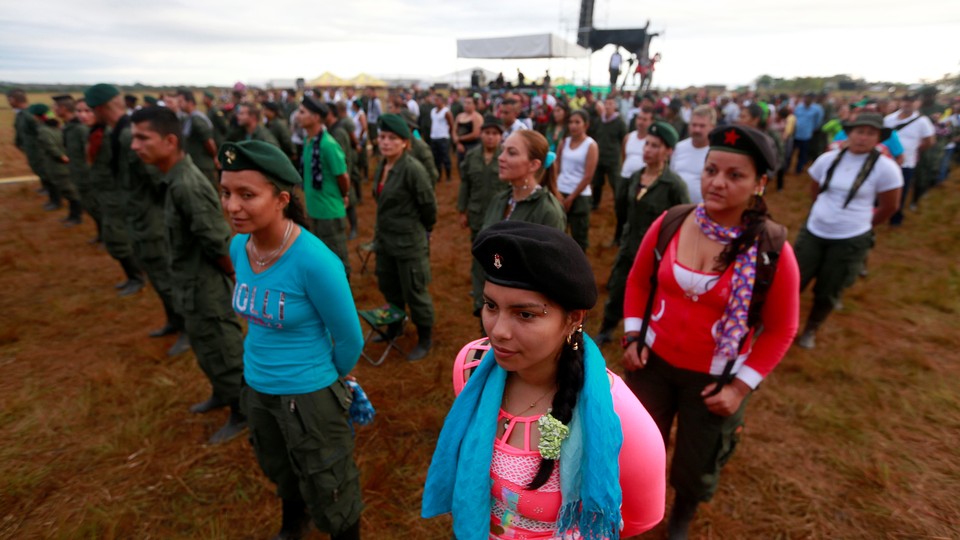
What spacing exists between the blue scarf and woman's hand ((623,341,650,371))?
1205 millimetres

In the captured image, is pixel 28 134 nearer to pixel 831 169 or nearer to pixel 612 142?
pixel 612 142

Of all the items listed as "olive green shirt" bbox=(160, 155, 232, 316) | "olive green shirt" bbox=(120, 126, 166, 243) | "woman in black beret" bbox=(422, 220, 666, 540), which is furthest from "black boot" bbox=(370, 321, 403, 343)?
"woman in black beret" bbox=(422, 220, 666, 540)

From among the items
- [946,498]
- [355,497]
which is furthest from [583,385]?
[946,498]

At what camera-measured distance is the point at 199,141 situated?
8.52m

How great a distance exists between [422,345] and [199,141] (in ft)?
22.2

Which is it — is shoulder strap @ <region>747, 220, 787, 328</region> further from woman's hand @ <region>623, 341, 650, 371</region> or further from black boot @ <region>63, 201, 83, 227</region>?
black boot @ <region>63, 201, 83, 227</region>

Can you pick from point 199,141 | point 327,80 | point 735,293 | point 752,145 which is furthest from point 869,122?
point 327,80

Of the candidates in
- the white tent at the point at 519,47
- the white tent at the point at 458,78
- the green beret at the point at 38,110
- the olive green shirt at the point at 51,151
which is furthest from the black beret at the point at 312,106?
the white tent at the point at 458,78

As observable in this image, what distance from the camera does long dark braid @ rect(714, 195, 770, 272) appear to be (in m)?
2.07

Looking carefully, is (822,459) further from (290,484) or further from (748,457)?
(290,484)

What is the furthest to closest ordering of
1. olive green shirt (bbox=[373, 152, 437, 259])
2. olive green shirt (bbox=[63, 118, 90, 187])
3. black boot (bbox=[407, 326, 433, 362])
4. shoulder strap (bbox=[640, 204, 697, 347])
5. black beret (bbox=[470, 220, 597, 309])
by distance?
olive green shirt (bbox=[63, 118, 90, 187]) < black boot (bbox=[407, 326, 433, 362]) < olive green shirt (bbox=[373, 152, 437, 259]) < shoulder strap (bbox=[640, 204, 697, 347]) < black beret (bbox=[470, 220, 597, 309])

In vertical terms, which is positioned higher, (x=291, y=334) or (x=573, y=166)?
(x=573, y=166)

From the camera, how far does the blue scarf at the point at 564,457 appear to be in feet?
4.13

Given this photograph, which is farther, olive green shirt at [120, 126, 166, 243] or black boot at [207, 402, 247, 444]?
olive green shirt at [120, 126, 166, 243]
